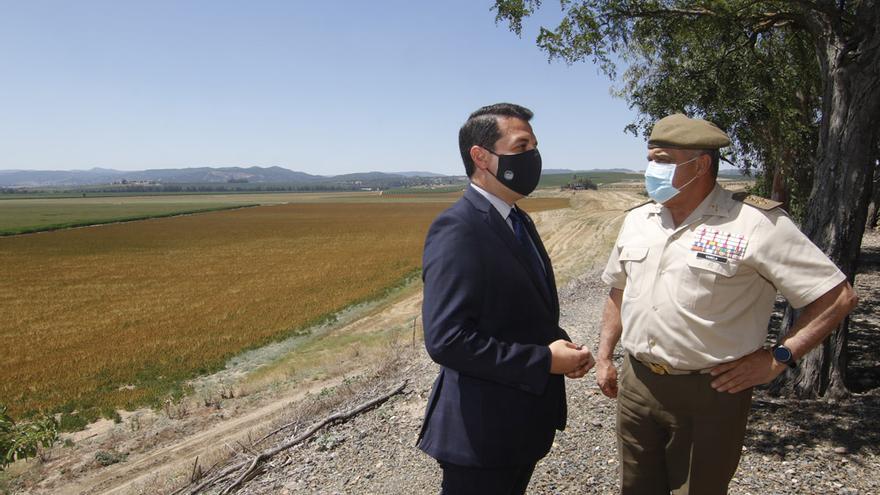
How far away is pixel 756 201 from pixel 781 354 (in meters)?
0.71

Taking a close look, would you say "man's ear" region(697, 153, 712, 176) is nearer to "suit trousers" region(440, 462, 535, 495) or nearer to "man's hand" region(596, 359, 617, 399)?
"man's hand" region(596, 359, 617, 399)

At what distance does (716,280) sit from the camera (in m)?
2.52

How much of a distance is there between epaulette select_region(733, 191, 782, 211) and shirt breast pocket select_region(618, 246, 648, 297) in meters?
0.51

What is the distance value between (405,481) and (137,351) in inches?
520

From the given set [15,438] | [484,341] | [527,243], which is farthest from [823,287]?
[15,438]

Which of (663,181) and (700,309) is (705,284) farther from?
(663,181)

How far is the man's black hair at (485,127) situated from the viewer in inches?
98.2

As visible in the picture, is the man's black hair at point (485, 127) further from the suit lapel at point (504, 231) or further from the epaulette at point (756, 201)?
the epaulette at point (756, 201)

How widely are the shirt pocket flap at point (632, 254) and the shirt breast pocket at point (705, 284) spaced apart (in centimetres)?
28

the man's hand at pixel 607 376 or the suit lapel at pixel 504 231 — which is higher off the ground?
the suit lapel at pixel 504 231

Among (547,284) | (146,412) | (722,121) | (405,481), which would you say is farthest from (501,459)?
(146,412)

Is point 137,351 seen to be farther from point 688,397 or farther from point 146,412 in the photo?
point 688,397

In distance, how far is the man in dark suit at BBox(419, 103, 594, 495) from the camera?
2119 millimetres

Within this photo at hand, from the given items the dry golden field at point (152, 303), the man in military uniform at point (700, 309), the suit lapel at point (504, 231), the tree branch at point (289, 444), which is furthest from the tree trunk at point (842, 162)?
the dry golden field at point (152, 303)
